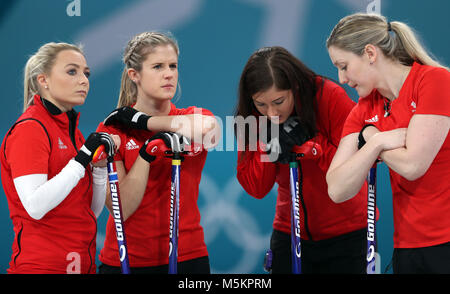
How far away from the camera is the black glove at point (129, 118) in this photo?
2.25m

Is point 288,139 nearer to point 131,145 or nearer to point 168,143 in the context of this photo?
point 168,143

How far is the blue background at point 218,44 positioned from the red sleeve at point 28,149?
2.09m

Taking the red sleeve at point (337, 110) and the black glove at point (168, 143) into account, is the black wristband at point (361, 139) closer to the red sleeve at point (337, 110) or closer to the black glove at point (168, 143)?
the red sleeve at point (337, 110)

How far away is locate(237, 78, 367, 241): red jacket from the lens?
91.7 inches

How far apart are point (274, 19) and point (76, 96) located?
2.18 metres

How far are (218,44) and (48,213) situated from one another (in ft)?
7.89

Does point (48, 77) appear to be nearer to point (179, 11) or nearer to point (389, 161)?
point (389, 161)

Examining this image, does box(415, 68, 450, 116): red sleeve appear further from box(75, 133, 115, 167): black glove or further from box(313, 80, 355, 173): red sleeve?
box(75, 133, 115, 167): black glove

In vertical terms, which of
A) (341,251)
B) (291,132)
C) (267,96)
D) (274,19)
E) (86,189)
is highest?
(274,19)

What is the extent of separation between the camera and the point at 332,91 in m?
2.34

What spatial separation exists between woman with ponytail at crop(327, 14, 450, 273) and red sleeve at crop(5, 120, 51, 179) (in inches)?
42.2

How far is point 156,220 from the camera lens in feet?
7.38

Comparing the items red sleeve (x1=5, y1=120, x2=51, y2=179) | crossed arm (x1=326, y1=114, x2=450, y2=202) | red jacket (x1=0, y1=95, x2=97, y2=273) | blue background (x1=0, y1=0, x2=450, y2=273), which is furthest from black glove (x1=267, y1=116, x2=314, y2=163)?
blue background (x1=0, y1=0, x2=450, y2=273)

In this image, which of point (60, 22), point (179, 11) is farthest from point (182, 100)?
point (60, 22)
